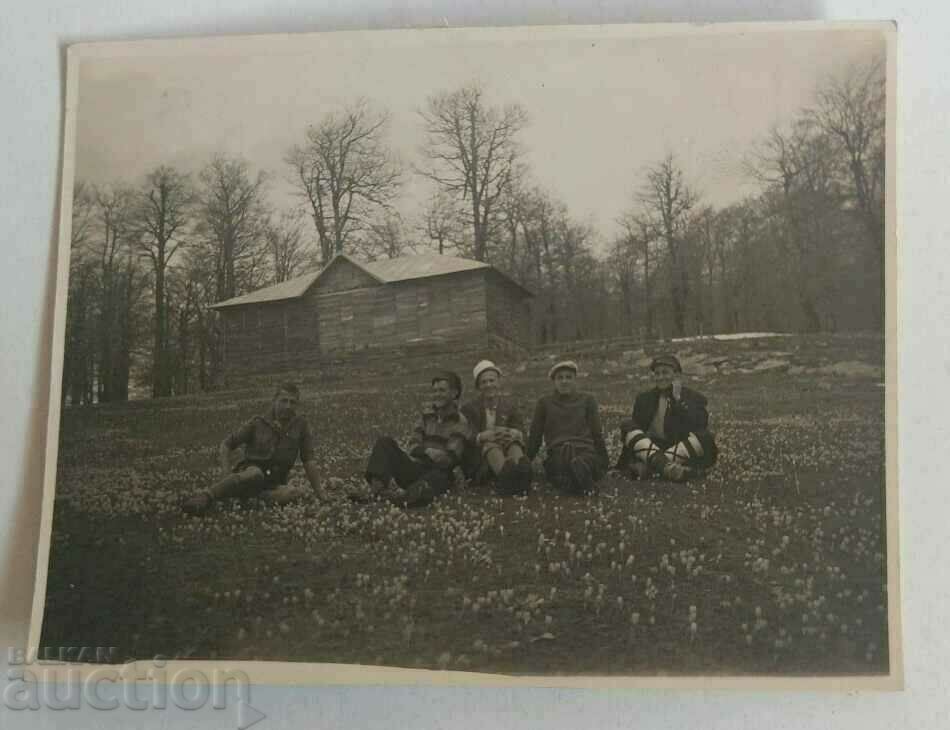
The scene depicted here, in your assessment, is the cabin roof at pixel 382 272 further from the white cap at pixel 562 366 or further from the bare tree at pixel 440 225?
the white cap at pixel 562 366

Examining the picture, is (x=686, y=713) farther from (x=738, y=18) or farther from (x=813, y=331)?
(x=738, y=18)

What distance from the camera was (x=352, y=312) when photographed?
3.56 m

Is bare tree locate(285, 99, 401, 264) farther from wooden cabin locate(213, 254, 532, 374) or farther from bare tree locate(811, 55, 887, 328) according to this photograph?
bare tree locate(811, 55, 887, 328)

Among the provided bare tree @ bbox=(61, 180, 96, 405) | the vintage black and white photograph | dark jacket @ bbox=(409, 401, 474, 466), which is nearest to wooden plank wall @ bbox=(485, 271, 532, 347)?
the vintage black and white photograph

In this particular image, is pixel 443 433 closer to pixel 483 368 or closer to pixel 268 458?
pixel 483 368

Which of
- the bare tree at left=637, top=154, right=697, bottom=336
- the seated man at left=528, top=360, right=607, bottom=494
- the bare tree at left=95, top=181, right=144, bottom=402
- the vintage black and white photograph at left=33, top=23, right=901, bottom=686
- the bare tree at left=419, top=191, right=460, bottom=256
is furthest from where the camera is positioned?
the bare tree at left=95, top=181, right=144, bottom=402

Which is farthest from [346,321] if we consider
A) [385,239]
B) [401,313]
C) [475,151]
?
[475,151]

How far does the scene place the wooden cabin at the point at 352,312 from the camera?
A: 139 inches

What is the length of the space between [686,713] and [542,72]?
2.78 m

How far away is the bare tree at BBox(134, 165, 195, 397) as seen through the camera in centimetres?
366

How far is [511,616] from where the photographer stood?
10.4ft

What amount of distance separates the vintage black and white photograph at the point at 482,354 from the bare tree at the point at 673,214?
1 cm

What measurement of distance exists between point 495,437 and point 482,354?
373mm

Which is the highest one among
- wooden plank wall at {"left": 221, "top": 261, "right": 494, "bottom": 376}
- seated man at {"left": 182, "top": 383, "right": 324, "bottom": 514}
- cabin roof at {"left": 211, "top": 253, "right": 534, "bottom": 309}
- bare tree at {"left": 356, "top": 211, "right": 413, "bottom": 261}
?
bare tree at {"left": 356, "top": 211, "right": 413, "bottom": 261}
